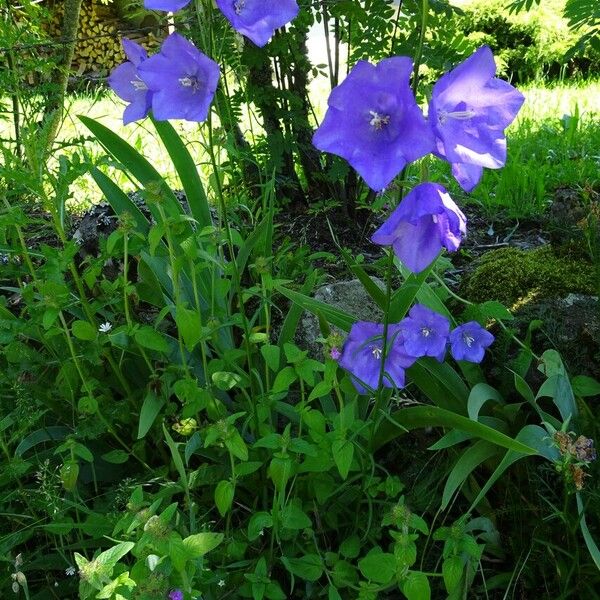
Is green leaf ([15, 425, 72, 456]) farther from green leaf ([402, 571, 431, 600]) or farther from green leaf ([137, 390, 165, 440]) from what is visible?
green leaf ([402, 571, 431, 600])

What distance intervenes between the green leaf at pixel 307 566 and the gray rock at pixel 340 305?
743 mm

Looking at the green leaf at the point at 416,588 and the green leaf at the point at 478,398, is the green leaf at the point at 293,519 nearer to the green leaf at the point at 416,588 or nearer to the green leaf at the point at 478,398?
the green leaf at the point at 416,588

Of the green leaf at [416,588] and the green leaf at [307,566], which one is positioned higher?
the green leaf at [416,588]

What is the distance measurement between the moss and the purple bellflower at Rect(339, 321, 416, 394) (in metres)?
0.60

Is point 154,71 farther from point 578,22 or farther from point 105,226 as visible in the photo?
point 578,22

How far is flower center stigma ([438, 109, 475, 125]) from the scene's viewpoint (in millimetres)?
1041

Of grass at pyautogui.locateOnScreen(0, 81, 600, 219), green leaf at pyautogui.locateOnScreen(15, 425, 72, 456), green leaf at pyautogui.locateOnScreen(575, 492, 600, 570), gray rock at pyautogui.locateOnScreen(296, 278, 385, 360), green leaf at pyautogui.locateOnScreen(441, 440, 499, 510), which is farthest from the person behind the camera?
grass at pyautogui.locateOnScreen(0, 81, 600, 219)

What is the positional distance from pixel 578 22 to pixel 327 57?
943 mm

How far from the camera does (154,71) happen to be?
1.23 meters

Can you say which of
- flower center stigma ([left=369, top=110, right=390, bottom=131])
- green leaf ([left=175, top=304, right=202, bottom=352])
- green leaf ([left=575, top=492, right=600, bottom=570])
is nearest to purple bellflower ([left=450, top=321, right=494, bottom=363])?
green leaf ([left=575, top=492, right=600, bottom=570])

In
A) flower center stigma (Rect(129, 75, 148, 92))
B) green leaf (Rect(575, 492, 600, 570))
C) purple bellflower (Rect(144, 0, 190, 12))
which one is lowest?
green leaf (Rect(575, 492, 600, 570))

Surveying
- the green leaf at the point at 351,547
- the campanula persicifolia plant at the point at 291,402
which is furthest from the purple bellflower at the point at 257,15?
the green leaf at the point at 351,547

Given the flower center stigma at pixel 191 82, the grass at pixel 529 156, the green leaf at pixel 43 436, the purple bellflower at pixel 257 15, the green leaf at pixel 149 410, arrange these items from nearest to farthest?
the purple bellflower at pixel 257 15
the flower center stigma at pixel 191 82
the green leaf at pixel 149 410
the green leaf at pixel 43 436
the grass at pixel 529 156

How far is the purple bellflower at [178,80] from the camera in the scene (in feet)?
3.89
